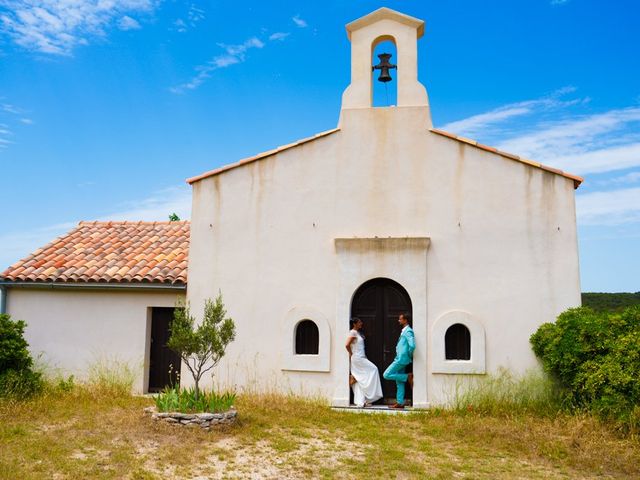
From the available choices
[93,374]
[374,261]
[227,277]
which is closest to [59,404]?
[93,374]

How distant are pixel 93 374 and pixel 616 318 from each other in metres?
11.2

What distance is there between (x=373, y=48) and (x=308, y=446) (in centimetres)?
867

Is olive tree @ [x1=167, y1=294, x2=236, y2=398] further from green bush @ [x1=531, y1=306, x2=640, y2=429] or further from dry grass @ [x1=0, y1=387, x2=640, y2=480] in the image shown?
green bush @ [x1=531, y1=306, x2=640, y2=429]

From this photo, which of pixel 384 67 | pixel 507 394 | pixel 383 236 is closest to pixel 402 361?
pixel 507 394

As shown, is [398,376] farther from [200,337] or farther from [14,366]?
[14,366]

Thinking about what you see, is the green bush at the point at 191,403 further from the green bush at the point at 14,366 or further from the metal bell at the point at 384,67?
the metal bell at the point at 384,67

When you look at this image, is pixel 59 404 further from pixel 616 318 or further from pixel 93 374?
pixel 616 318

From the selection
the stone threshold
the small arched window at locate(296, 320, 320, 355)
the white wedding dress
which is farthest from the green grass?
the small arched window at locate(296, 320, 320, 355)

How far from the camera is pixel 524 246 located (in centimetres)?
1166

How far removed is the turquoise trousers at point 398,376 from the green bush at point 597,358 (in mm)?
2641

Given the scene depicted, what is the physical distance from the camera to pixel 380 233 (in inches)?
481

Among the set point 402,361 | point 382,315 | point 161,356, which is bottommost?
point 161,356

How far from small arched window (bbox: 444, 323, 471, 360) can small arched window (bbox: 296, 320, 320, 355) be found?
2.72 m

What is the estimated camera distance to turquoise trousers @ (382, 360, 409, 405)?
37.7ft
